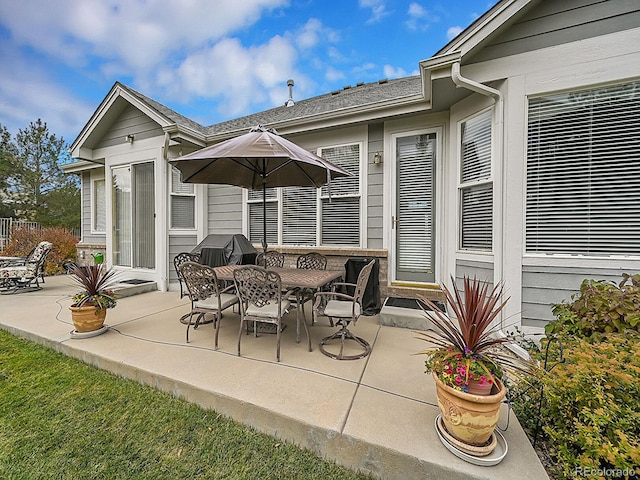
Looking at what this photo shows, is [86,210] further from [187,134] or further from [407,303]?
[407,303]

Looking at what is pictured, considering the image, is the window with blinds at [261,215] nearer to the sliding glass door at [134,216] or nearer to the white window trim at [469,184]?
the sliding glass door at [134,216]

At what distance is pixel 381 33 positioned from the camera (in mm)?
8547

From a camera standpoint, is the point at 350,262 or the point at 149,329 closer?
the point at 149,329

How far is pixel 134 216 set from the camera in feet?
20.9

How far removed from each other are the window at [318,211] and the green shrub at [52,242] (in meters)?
6.97

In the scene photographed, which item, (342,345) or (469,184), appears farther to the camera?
(469,184)

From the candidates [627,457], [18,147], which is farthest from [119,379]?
[18,147]

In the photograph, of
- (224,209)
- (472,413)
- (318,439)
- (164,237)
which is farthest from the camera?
(224,209)

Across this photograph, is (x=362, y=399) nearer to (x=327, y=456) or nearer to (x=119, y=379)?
(x=327, y=456)

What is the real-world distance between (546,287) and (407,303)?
1.82 metres

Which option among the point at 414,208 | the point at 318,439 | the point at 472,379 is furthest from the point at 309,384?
A: the point at 414,208

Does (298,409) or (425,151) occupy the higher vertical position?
(425,151)

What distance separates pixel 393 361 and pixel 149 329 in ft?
10.5

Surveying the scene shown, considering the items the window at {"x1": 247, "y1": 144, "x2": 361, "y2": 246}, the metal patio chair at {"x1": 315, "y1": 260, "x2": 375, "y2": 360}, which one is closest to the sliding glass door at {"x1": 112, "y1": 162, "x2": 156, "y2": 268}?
the window at {"x1": 247, "y1": 144, "x2": 361, "y2": 246}
